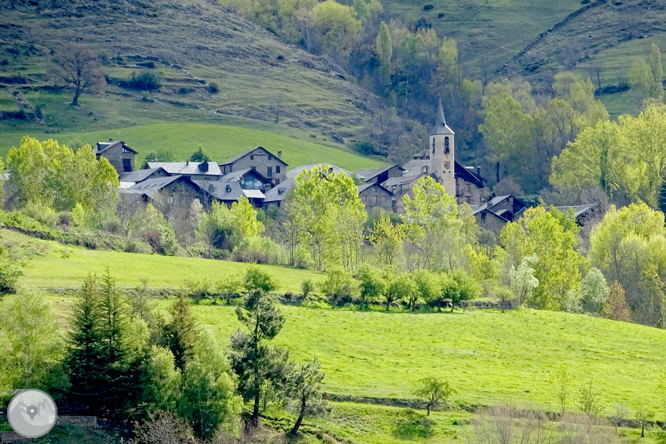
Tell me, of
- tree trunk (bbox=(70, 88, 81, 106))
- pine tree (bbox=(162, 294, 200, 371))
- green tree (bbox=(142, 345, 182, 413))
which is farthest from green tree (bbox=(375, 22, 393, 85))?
green tree (bbox=(142, 345, 182, 413))

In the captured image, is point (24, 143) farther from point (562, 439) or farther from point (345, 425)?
point (562, 439)

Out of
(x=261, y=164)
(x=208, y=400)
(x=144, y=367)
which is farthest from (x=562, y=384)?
(x=261, y=164)

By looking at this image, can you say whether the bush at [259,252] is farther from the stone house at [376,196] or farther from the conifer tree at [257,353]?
the stone house at [376,196]

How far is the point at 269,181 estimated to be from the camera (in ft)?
439

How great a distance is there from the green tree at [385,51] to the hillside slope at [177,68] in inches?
397

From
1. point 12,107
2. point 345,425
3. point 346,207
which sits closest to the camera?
point 345,425

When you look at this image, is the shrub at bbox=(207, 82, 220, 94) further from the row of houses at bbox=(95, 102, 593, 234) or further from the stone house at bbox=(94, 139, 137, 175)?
the stone house at bbox=(94, 139, 137, 175)

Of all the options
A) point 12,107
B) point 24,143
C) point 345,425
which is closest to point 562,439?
point 345,425

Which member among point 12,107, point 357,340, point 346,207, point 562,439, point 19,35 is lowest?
point 562,439

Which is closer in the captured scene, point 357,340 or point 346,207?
point 357,340

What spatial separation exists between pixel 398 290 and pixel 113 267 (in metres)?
17.3

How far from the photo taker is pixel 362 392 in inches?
2004

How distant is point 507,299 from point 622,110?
3633 inches

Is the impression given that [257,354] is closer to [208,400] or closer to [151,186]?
[208,400]
